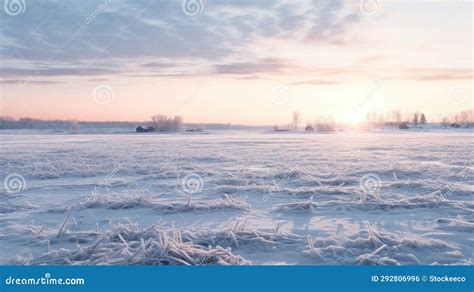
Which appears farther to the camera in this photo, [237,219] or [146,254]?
[237,219]

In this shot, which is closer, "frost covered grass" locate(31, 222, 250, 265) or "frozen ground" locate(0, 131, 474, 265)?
"frost covered grass" locate(31, 222, 250, 265)

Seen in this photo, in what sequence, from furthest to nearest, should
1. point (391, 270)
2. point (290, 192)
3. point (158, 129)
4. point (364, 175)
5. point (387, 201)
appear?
point (158, 129), point (364, 175), point (290, 192), point (387, 201), point (391, 270)

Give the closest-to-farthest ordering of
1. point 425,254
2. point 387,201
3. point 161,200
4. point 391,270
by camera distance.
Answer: point 391,270
point 425,254
point 387,201
point 161,200

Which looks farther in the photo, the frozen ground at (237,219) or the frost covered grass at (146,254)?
the frozen ground at (237,219)

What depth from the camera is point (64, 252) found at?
15.8 feet

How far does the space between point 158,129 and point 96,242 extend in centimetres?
5094

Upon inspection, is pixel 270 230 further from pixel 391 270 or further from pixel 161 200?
pixel 161 200

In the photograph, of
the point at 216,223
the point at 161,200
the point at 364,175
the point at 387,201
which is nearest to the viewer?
the point at 216,223

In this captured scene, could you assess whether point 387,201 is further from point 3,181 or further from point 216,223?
point 3,181

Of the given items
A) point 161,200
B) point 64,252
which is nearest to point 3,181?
point 161,200

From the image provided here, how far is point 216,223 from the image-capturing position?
616cm

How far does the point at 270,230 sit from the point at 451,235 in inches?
94.7

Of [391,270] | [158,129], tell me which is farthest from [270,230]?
[158,129]

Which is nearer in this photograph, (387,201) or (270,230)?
(270,230)
